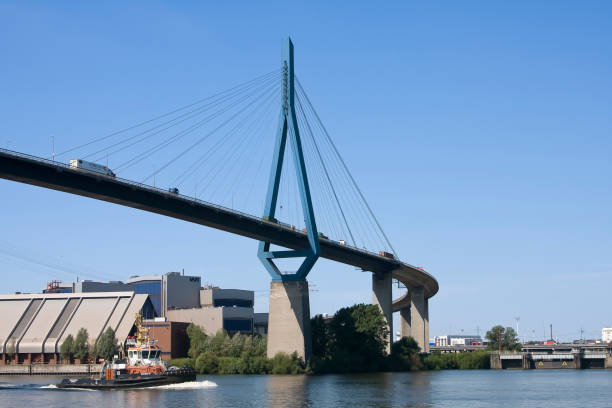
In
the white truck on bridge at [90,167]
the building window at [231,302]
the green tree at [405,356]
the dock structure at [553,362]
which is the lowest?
the dock structure at [553,362]

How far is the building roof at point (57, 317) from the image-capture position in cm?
14712

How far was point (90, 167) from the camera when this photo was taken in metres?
76.6

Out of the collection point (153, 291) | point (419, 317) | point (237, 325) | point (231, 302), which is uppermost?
point (153, 291)

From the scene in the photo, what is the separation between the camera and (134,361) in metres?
75.9

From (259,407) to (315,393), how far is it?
12.7m

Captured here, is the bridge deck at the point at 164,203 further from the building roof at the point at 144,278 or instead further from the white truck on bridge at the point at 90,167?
the building roof at the point at 144,278

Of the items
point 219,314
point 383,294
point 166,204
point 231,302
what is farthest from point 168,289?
point 166,204

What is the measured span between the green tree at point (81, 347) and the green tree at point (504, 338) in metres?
92.7

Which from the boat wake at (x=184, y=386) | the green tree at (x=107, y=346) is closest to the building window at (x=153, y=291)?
the green tree at (x=107, y=346)

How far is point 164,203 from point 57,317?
75.5 m

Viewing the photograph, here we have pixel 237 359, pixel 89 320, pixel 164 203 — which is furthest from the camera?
pixel 89 320

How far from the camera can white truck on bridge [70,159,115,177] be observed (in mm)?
75125

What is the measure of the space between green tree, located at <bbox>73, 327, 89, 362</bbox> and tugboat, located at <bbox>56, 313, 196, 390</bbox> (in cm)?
6204

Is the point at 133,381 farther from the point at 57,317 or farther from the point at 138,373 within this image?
the point at 57,317
